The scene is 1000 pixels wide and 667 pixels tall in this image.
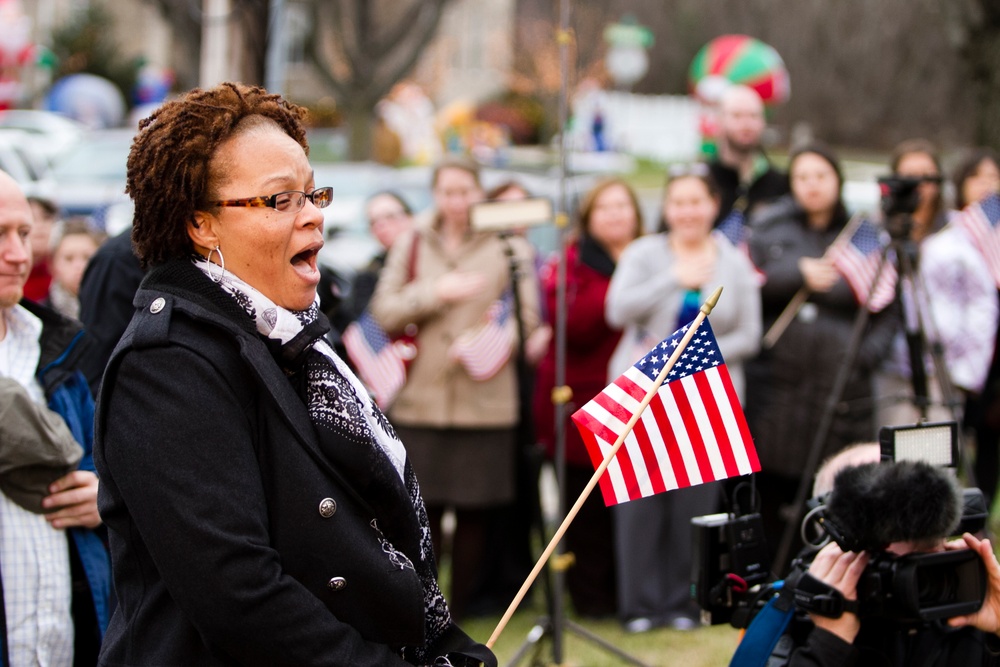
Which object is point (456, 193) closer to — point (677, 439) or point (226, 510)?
point (677, 439)

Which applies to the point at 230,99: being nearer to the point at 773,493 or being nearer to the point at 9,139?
Result: the point at 773,493

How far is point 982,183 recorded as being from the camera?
22.9 ft

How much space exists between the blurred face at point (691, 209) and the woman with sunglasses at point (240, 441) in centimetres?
348

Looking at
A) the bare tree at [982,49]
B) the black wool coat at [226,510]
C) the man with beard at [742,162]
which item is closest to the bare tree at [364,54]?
the bare tree at [982,49]

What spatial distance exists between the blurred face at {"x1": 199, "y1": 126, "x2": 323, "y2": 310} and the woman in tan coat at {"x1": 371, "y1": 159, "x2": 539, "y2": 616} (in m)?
3.27

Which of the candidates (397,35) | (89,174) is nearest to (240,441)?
(89,174)

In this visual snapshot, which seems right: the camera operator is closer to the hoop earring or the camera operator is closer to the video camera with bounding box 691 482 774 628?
the video camera with bounding box 691 482 774 628

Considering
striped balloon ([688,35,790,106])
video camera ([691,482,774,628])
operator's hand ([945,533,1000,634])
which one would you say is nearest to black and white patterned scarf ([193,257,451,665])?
video camera ([691,482,774,628])

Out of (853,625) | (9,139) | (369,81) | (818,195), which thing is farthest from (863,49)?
(853,625)

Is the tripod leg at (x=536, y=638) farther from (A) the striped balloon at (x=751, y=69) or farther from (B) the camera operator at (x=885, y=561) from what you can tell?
(A) the striped balloon at (x=751, y=69)

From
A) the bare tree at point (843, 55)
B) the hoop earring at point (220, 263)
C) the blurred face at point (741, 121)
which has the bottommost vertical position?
the hoop earring at point (220, 263)

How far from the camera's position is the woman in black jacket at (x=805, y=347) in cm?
586

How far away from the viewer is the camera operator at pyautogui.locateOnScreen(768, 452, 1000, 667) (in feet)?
9.04

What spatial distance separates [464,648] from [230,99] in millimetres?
1181
